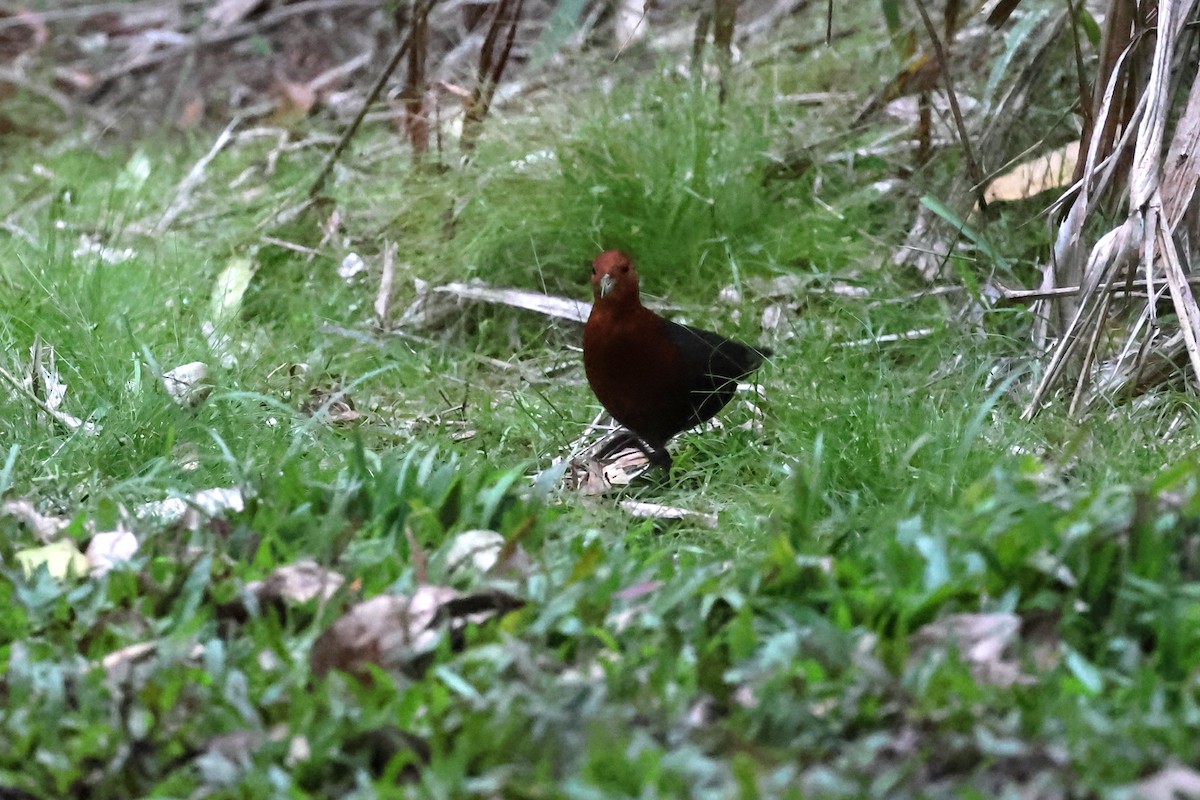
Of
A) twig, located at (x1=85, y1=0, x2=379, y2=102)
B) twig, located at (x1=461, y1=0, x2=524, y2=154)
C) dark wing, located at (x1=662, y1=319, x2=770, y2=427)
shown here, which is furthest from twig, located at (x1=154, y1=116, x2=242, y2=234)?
dark wing, located at (x1=662, y1=319, x2=770, y2=427)

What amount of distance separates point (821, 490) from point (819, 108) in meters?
2.76

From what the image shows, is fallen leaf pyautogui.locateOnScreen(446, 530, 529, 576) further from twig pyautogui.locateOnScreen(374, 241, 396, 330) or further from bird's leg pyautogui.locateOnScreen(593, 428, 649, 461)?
twig pyautogui.locateOnScreen(374, 241, 396, 330)

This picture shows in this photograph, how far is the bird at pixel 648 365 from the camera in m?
3.69

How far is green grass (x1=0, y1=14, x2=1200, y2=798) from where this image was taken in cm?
193

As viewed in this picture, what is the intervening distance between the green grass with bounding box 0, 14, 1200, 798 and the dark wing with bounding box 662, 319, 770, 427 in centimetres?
10

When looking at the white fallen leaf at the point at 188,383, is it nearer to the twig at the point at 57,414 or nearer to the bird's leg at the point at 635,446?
the twig at the point at 57,414

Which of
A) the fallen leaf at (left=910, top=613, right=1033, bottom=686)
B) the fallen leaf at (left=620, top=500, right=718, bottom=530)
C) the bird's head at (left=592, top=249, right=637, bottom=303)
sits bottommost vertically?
the fallen leaf at (left=620, top=500, right=718, bottom=530)

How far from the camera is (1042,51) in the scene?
440cm

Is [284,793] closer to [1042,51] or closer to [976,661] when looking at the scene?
[976,661]

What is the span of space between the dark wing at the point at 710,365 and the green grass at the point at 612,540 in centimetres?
10

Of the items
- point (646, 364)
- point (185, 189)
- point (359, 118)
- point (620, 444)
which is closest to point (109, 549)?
point (646, 364)

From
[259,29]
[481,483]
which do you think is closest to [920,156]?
[481,483]

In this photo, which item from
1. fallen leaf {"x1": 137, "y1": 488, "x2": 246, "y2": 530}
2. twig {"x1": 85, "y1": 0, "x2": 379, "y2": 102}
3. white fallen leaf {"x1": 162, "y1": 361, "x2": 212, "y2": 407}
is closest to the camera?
fallen leaf {"x1": 137, "y1": 488, "x2": 246, "y2": 530}

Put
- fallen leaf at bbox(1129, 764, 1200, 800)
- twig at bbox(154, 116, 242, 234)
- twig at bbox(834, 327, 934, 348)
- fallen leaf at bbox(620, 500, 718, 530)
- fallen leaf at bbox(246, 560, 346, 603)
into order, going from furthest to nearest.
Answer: twig at bbox(154, 116, 242, 234) → twig at bbox(834, 327, 934, 348) → fallen leaf at bbox(620, 500, 718, 530) → fallen leaf at bbox(246, 560, 346, 603) → fallen leaf at bbox(1129, 764, 1200, 800)
